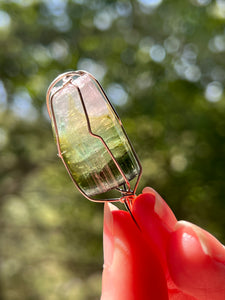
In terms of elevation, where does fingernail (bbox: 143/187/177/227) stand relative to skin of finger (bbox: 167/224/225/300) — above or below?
above

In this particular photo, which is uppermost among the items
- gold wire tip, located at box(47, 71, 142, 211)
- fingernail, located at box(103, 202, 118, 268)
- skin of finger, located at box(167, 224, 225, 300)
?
gold wire tip, located at box(47, 71, 142, 211)

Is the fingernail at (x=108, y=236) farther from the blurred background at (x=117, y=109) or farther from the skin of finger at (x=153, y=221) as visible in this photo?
the blurred background at (x=117, y=109)

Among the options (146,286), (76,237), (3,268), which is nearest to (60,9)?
(76,237)

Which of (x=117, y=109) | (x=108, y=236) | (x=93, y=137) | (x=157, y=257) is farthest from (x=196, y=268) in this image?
(x=117, y=109)

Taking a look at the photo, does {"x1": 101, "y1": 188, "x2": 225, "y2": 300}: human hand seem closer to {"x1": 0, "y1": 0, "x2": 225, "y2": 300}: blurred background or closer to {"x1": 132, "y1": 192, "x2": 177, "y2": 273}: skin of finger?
{"x1": 132, "y1": 192, "x2": 177, "y2": 273}: skin of finger

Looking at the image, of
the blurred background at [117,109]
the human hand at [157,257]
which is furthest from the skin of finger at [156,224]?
the blurred background at [117,109]

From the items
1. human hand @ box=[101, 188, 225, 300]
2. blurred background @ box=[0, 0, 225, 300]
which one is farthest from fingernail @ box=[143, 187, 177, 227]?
blurred background @ box=[0, 0, 225, 300]

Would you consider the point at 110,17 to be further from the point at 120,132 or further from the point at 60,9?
the point at 120,132
